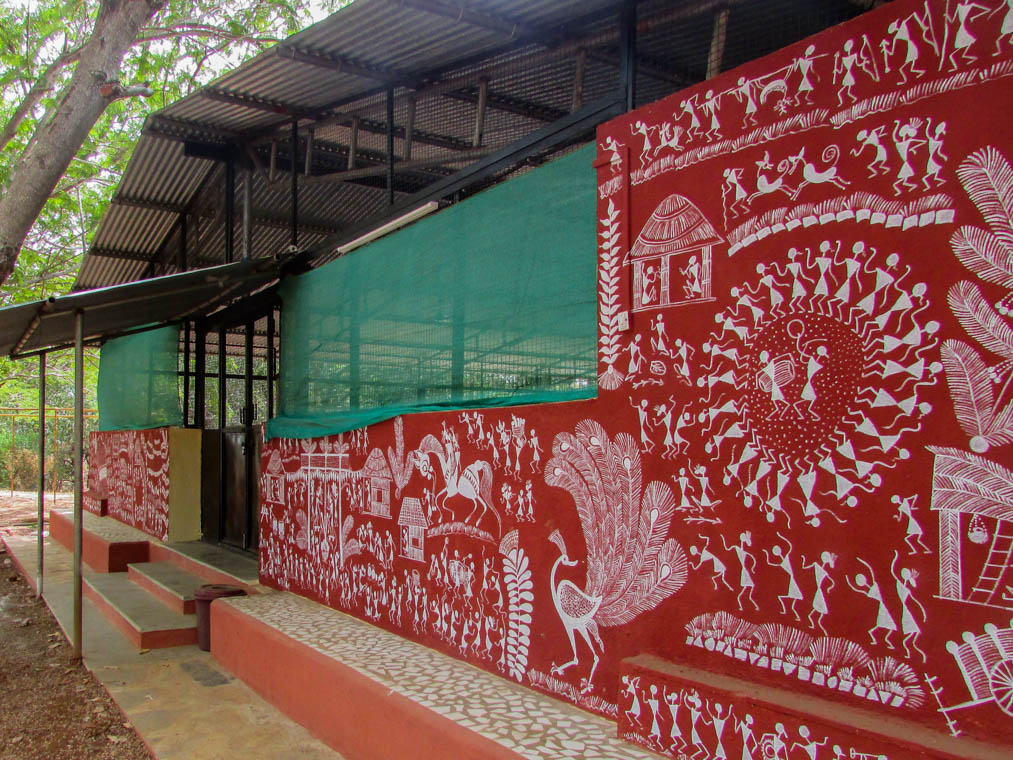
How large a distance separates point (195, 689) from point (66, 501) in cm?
1447

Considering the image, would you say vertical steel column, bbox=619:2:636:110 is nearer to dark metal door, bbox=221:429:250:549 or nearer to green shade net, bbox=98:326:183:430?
dark metal door, bbox=221:429:250:549

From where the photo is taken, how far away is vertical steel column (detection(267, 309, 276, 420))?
747cm

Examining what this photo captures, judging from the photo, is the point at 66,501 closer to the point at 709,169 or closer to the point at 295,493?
the point at 295,493

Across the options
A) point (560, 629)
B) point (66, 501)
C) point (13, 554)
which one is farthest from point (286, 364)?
point (66, 501)

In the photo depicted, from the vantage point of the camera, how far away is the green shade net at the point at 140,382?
9.73 metres

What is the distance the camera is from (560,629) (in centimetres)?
336

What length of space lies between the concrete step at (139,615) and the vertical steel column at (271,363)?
1.98m

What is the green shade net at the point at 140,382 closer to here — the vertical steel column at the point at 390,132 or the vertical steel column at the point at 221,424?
the vertical steel column at the point at 221,424

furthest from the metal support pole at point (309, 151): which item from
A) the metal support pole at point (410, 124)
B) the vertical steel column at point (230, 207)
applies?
the vertical steel column at point (230, 207)

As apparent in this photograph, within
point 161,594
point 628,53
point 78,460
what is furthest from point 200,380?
point 628,53

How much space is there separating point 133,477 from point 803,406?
10350 millimetres

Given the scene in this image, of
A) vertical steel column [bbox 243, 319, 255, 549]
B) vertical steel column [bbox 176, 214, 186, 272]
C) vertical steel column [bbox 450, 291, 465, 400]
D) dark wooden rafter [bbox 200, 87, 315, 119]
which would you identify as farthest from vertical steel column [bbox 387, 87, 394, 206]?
vertical steel column [bbox 176, 214, 186, 272]

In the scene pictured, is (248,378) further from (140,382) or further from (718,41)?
(718,41)

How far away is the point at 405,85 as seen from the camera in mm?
5137
